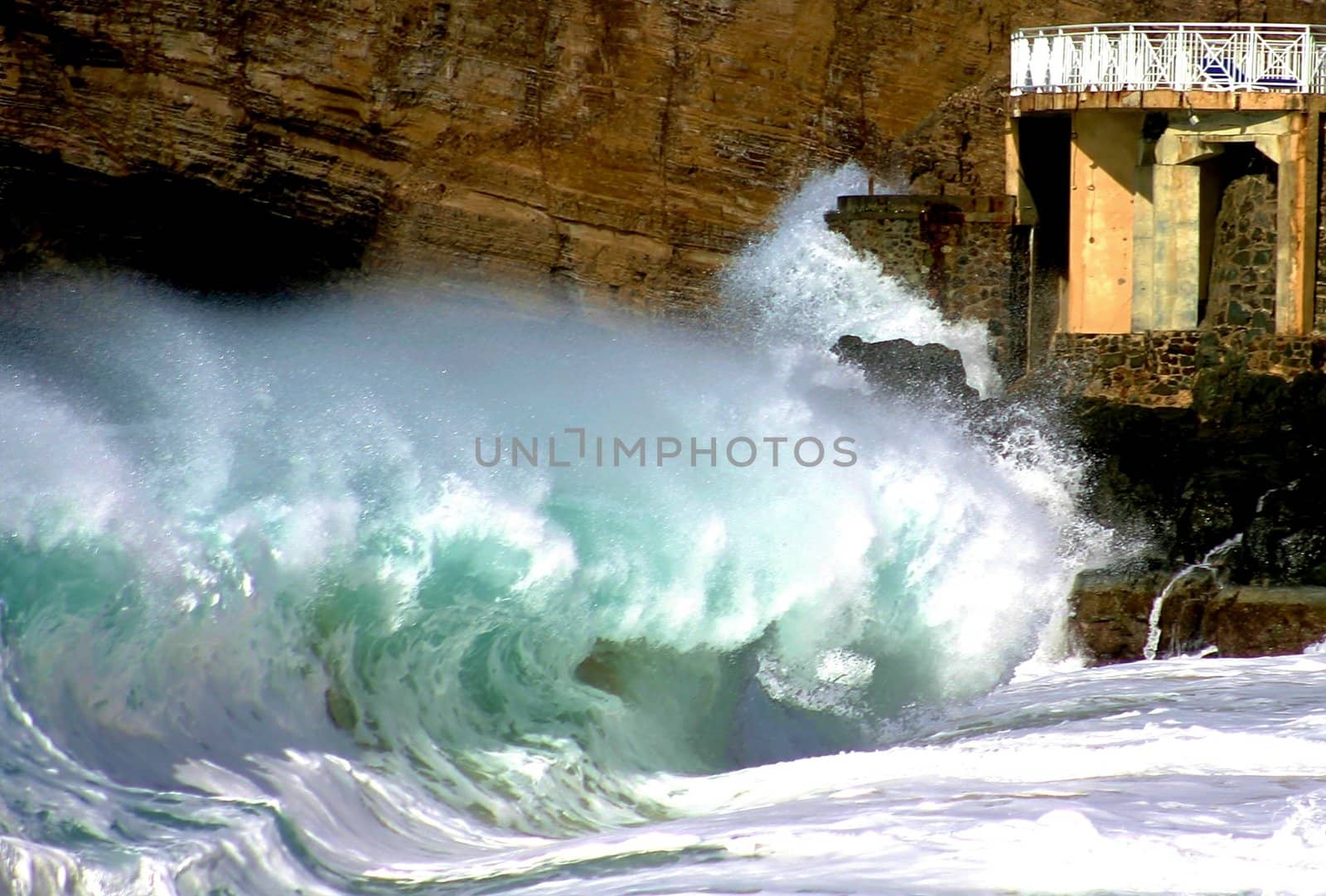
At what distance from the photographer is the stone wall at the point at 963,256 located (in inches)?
734

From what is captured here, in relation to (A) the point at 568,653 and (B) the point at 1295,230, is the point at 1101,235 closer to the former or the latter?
(B) the point at 1295,230

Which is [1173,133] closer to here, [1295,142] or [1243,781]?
[1295,142]

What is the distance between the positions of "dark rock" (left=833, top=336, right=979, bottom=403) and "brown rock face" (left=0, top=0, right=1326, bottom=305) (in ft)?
6.51

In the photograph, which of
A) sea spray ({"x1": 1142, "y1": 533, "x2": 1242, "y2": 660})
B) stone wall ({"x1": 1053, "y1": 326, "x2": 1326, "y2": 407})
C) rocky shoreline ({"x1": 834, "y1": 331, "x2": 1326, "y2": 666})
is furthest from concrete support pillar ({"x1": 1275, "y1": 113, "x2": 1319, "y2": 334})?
sea spray ({"x1": 1142, "y1": 533, "x2": 1242, "y2": 660})

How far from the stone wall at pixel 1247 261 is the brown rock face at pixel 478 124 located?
242cm

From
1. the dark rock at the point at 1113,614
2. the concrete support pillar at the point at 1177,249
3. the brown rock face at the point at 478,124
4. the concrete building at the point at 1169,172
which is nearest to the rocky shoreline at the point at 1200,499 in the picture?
the dark rock at the point at 1113,614

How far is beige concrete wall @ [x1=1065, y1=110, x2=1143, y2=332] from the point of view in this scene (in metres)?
18.7

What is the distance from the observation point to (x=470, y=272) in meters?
18.8

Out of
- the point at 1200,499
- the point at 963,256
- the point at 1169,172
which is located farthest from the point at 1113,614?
the point at 1169,172

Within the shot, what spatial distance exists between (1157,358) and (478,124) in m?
6.67

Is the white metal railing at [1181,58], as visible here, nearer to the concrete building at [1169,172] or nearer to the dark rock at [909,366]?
the concrete building at [1169,172]

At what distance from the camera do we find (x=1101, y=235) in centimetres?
1902

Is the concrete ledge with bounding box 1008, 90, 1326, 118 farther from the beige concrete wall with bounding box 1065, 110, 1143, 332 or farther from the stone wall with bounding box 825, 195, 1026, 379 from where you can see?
the stone wall with bounding box 825, 195, 1026, 379

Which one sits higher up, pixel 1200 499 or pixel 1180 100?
pixel 1180 100
